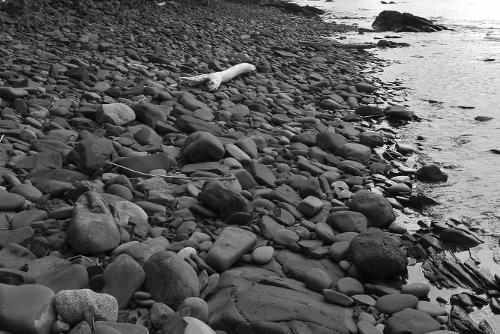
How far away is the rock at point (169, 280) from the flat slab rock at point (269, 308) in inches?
6.3

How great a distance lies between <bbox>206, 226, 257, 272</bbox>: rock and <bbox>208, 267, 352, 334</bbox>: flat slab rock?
0.26 feet

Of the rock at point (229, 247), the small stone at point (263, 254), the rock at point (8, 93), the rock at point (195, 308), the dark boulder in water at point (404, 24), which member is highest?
the dark boulder in water at point (404, 24)

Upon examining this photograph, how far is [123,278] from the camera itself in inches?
97.8

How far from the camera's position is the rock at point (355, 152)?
5.43 meters

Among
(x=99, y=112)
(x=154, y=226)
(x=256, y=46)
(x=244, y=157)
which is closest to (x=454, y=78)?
(x=256, y=46)

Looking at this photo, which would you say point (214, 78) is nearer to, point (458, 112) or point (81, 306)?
point (458, 112)

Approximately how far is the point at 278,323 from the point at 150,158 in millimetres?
2155

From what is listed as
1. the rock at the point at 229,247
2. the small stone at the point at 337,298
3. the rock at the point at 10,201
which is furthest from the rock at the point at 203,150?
the small stone at the point at 337,298

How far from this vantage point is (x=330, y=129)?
6.30 m

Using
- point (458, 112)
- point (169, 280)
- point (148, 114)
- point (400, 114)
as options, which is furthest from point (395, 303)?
point (458, 112)

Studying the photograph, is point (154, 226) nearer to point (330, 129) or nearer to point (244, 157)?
point (244, 157)

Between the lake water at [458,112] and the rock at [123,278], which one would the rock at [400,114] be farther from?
the rock at [123,278]

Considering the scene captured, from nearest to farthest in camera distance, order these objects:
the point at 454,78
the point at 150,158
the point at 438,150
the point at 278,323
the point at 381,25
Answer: the point at 278,323 < the point at 150,158 < the point at 438,150 < the point at 454,78 < the point at 381,25

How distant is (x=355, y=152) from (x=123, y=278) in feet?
11.7
